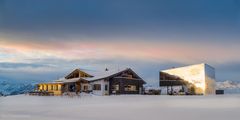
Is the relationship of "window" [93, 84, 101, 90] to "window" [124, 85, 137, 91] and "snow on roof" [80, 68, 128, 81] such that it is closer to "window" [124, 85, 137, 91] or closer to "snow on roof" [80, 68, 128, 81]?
"snow on roof" [80, 68, 128, 81]

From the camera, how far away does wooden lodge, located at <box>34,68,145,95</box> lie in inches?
1820

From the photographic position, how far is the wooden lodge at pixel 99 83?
46.2m

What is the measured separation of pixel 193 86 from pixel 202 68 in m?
3.80

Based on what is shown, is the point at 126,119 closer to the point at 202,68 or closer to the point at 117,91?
the point at 117,91

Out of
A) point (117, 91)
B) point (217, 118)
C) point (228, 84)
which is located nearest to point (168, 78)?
point (117, 91)

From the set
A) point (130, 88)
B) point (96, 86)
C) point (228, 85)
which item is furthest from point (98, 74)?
point (228, 85)

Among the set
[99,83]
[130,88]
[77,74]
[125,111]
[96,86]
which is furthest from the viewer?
[77,74]

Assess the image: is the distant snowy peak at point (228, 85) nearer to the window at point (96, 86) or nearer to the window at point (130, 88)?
the window at point (130, 88)

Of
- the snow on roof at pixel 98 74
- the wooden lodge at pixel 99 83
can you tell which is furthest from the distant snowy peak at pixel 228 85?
the snow on roof at pixel 98 74

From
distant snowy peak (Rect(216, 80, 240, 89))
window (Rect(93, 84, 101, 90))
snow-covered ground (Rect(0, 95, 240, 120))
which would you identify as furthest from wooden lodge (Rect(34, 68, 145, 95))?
snow-covered ground (Rect(0, 95, 240, 120))

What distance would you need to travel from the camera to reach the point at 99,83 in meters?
46.2

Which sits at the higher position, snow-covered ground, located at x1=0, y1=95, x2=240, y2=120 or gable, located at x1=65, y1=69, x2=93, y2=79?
gable, located at x1=65, y1=69, x2=93, y2=79

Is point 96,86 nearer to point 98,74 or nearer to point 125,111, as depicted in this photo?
point 98,74

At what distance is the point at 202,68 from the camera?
49.5m
